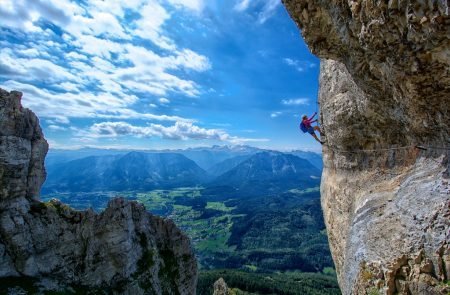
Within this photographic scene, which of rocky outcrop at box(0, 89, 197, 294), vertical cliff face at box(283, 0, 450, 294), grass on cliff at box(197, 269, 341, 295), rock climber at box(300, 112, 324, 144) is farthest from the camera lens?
grass on cliff at box(197, 269, 341, 295)

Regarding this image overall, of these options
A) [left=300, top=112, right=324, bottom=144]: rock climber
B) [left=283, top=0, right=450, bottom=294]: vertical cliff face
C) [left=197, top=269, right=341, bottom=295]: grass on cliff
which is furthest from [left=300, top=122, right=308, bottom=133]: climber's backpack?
[left=197, top=269, right=341, bottom=295]: grass on cliff

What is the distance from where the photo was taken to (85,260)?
56438 millimetres

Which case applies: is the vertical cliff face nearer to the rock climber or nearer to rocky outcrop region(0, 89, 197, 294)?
the rock climber

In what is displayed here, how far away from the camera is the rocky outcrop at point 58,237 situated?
4909cm

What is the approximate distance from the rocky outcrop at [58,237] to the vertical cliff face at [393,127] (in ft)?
169

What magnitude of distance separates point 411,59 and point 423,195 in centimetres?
603

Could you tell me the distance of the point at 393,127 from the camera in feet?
55.2

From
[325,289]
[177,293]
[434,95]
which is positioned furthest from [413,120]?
[325,289]

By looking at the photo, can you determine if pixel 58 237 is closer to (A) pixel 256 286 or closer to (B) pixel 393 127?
(B) pixel 393 127

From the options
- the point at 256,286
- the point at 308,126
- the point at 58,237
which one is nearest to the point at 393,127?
the point at 308,126

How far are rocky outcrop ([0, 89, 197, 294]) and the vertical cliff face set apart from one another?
51367 millimetres

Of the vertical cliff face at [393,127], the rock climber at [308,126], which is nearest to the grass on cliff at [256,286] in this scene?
the rock climber at [308,126]

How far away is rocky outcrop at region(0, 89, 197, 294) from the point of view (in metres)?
49.1

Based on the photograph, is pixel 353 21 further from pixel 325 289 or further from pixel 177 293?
pixel 325 289
